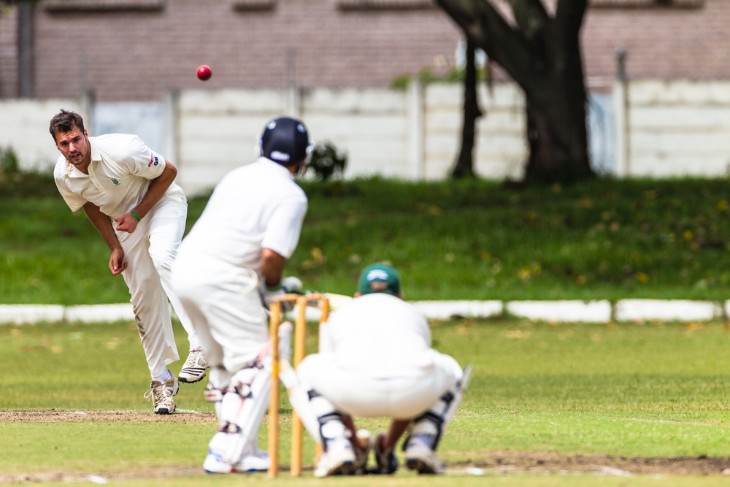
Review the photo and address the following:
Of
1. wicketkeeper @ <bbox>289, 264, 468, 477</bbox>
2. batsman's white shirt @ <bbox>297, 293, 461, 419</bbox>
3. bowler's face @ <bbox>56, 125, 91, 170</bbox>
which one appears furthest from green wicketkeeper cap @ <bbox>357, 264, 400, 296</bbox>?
bowler's face @ <bbox>56, 125, 91, 170</bbox>

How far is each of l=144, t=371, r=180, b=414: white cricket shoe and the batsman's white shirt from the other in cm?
309

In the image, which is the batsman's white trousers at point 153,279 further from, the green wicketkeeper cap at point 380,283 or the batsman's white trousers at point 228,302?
the green wicketkeeper cap at point 380,283

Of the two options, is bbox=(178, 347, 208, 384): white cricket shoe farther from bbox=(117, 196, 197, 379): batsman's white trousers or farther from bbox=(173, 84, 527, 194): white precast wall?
bbox=(173, 84, 527, 194): white precast wall

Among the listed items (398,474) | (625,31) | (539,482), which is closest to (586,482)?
(539,482)

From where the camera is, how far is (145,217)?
33.8 feet

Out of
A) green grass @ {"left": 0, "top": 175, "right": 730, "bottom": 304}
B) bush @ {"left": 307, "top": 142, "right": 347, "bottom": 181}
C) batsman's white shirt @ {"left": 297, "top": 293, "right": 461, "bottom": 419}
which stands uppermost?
batsman's white shirt @ {"left": 297, "top": 293, "right": 461, "bottom": 419}

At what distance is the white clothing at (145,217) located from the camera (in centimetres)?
1001

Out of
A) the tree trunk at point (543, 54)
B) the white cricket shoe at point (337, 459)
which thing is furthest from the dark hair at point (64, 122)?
the tree trunk at point (543, 54)

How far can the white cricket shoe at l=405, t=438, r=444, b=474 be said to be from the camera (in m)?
7.11

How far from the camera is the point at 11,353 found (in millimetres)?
15203

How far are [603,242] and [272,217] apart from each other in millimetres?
12684

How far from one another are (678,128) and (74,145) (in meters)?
16.6

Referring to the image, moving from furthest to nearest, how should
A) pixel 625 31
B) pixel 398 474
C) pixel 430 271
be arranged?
pixel 625 31 → pixel 430 271 → pixel 398 474

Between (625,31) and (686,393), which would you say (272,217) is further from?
(625,31)
